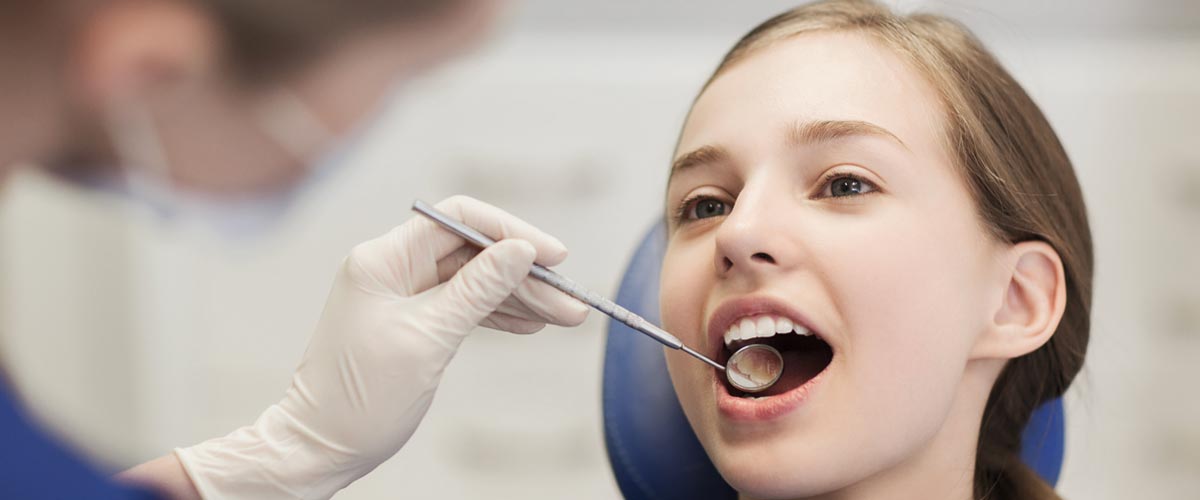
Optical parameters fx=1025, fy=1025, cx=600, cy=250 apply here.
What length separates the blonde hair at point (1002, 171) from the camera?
1225 millimetres

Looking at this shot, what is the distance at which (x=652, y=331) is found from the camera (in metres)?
1.15

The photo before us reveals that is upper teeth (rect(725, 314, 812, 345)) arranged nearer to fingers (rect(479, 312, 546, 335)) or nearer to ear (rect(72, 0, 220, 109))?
fingers (rect(479, 312, 546, 335))

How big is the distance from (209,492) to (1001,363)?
0.97m

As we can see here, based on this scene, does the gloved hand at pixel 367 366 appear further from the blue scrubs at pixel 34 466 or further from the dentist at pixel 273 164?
the blue scrubs at pixel 34 466

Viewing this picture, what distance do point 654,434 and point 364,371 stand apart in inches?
19.6

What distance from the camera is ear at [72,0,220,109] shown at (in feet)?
2.55

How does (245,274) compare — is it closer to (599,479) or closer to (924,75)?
(599,479)

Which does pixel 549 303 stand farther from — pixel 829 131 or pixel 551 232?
pixel 551 232

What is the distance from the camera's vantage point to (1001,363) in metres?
1.31

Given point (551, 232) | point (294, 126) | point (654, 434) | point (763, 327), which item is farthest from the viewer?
point (551, 232)

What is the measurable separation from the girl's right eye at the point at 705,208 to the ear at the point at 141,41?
26.0 inches

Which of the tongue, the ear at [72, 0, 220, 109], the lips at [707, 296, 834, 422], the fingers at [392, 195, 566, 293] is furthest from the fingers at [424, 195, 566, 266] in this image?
the ear at [72, 0, 220, 109]

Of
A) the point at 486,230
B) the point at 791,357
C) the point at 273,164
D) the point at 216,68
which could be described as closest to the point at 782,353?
the point at 791,357

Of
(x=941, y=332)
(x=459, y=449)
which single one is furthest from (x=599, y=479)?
(x=941, y=332)
